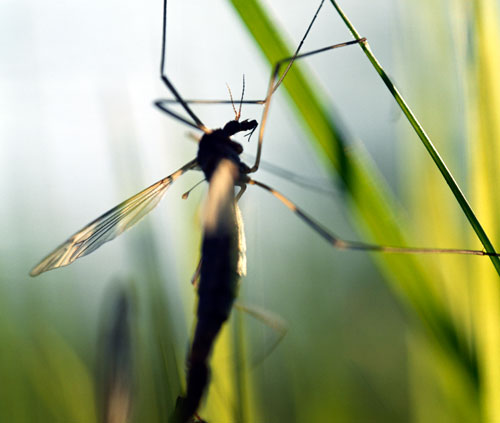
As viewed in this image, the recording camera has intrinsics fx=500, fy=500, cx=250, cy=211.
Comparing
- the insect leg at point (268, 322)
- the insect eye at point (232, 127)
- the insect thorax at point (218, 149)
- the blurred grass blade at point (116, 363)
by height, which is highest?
the insect eye at point (232, 127)

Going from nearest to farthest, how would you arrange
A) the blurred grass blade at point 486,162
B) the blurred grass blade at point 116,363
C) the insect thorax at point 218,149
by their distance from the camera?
the blurred grass blade at point 116,363
the blurred grass blade at point 486,162
the insect thorax at point 218,149

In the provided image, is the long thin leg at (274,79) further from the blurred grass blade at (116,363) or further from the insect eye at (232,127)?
the blurred grass blade at (116,363)

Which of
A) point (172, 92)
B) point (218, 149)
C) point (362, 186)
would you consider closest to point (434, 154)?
point (362, 186)

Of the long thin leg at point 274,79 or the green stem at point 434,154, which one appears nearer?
the green stem at point 434,154

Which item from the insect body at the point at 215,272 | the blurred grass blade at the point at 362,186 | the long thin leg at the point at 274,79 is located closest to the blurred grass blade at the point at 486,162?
the blurred grass blade at the point at 362,186

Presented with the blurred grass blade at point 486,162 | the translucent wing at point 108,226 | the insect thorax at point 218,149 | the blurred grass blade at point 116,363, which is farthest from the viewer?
the insect thorax at point 218,149

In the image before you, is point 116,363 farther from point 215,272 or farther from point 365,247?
point 365,247

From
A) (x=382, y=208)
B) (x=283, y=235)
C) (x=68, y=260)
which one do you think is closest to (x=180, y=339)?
(x=68, y=260)

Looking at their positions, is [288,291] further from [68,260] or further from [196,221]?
[68,260]
